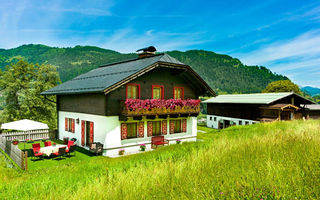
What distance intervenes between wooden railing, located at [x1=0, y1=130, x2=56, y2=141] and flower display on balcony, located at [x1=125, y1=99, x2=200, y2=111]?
11804 mm

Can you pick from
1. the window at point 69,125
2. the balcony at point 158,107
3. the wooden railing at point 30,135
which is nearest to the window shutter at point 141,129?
the balcony at point 158,107

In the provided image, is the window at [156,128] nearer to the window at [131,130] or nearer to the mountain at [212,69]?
the window at [131,130]

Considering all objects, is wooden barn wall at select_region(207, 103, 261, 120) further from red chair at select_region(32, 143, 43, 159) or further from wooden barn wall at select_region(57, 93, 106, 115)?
red chair at select_region(32, 143, 43, 159)

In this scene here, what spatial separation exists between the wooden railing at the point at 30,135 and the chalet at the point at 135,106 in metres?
1.23

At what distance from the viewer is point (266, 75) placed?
555 ft

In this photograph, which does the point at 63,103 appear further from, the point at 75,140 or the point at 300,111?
the point at 300,111

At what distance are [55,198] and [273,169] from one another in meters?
3.82

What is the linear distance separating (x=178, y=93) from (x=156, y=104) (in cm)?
408

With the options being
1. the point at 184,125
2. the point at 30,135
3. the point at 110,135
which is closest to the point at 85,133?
the point at 110,135

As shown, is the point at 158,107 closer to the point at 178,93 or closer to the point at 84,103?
the point at 178,93

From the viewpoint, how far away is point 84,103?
716 inches

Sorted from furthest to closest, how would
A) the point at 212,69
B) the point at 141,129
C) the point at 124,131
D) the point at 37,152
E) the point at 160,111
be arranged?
the point at 212,69 < the point at 141,129 < the point at 160,111 < the point at 124,131 < the point at 37,152

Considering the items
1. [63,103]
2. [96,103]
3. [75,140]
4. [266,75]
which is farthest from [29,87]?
[266,75]

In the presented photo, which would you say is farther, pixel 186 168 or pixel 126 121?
pixel 126 121
